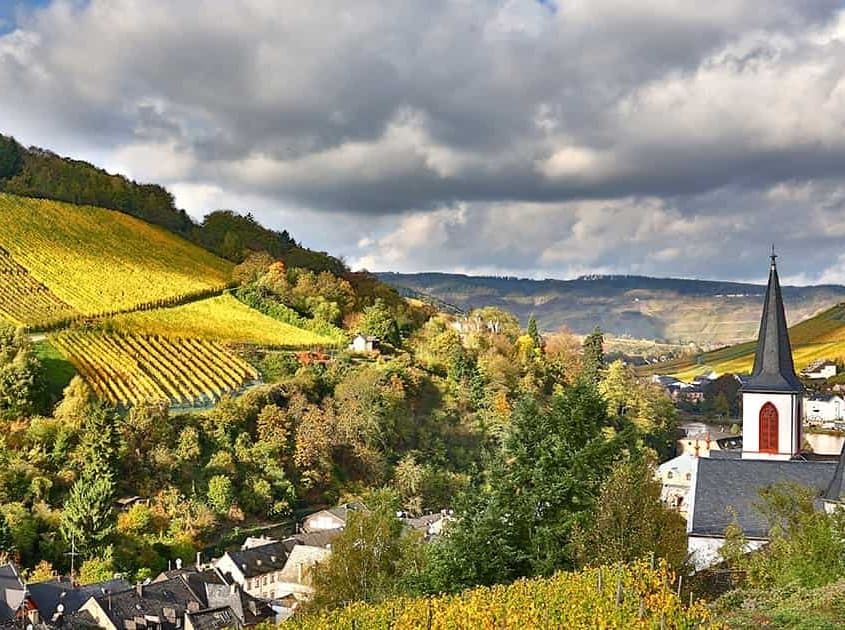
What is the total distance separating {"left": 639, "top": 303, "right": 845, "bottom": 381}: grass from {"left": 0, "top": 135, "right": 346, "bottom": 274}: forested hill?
78.7 meters

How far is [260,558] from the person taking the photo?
40.7 meters

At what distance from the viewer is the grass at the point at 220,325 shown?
5591 cm

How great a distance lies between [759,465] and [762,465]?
125mm

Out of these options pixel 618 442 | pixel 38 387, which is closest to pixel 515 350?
pixel 38 387

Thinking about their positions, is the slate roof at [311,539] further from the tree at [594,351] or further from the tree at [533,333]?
the tree at [533,333]

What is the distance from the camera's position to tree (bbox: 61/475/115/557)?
36812 mm

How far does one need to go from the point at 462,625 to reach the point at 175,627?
2310 cm

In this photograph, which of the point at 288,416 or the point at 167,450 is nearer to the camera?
the point at 167,450

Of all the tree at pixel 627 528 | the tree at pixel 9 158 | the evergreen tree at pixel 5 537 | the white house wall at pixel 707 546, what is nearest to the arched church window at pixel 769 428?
the white house wall at pixel 707 546

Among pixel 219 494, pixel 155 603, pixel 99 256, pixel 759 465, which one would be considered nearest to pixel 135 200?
pixel 99 256

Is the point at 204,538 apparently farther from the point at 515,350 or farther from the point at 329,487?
the point at 515,350

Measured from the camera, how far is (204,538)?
1671 inches

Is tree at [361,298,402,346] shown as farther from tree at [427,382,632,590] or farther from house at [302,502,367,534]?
tree at [427,382,632,590]

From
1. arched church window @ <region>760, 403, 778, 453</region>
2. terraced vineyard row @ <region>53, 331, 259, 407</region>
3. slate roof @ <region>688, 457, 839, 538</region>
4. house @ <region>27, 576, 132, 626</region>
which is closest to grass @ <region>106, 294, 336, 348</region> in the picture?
terraced vineyard row @ <region>53, 331, 259, 407</region>
